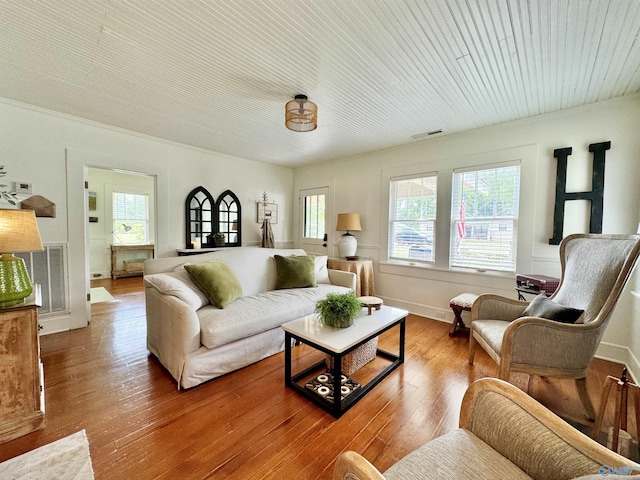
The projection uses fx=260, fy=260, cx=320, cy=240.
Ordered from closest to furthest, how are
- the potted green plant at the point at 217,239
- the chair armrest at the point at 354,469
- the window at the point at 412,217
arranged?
the chair armrest at the point at 354,469, the window at the point at 412,217, the potted green plant at the point at 217,239

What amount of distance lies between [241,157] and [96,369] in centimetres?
354

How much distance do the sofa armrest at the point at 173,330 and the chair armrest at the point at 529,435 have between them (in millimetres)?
1740

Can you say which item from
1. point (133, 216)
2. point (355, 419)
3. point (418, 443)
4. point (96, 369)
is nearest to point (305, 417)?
point (355, 419)

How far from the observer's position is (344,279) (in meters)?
3.37

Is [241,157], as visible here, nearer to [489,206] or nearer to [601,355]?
[489,206]

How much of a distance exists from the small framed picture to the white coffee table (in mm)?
3211

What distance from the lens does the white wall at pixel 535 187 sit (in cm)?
239

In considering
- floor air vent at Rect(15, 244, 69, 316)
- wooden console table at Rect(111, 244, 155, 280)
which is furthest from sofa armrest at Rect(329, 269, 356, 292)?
wooden console table at Rect(111, 244, 155, 280)

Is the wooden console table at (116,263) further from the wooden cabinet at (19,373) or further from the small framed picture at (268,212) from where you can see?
the wooden cabinet at (19,373)

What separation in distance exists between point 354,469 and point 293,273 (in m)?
2.36

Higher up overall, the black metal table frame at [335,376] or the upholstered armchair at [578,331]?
the upholstered armchair at [578,331]

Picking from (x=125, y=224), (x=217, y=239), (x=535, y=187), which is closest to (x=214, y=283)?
(x=217, y=239)

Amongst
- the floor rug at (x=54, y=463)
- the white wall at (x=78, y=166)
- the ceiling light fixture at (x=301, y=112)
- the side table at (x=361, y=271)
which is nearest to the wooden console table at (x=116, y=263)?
the white wall at (x=78, y=166)

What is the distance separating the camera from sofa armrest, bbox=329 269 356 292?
331 centimetres
